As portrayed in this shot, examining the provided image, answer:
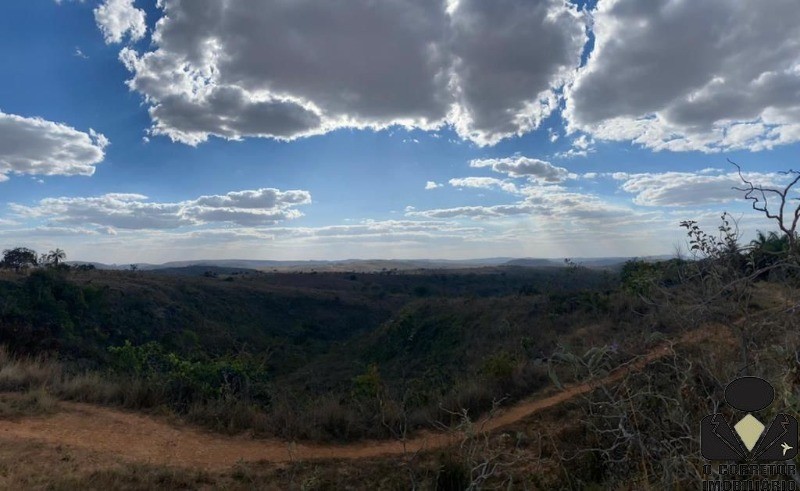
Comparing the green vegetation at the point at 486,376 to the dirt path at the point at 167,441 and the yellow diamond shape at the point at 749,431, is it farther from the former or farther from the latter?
the yellow diamond shape at the point at 749,431

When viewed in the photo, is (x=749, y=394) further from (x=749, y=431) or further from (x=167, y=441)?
(x=167, y=441)

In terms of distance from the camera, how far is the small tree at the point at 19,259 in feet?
119

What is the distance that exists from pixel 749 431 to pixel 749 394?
0.29m

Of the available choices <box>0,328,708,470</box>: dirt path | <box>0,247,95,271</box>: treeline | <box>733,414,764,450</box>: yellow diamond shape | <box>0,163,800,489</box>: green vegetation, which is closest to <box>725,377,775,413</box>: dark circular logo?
<box>733,414,764,450</box>: yellow diamond shape

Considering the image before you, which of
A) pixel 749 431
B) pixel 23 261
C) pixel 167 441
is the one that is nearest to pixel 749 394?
pixel 749 431

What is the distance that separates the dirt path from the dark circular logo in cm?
358

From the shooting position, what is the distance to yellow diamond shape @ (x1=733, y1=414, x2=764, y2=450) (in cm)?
253

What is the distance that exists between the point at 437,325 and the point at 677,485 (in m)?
24.5

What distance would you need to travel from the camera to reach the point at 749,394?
2424mm

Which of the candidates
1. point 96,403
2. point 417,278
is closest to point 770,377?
point 96,403

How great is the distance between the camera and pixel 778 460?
269 cm

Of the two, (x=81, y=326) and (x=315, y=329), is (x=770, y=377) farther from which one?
(x=315, y=329)

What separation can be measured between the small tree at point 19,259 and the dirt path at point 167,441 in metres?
37.1

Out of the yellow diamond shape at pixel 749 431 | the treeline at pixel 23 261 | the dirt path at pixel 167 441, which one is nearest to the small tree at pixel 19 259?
the treeline at pixel 23 261
